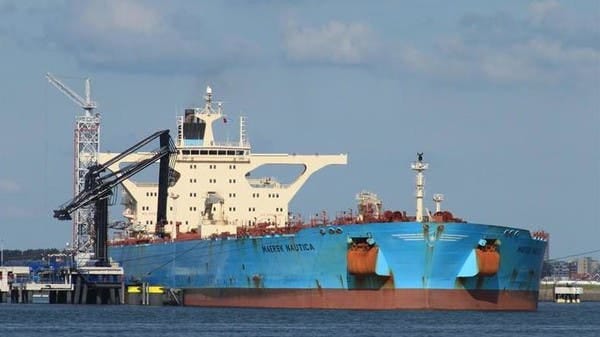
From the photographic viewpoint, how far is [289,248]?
81500 millimetres

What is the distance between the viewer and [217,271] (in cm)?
8844

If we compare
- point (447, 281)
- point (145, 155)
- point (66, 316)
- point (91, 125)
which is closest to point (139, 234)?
point (145, 155)

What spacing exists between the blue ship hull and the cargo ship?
44 millimetres

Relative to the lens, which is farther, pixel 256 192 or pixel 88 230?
pixel 88 230

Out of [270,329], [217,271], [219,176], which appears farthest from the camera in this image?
[219,176]

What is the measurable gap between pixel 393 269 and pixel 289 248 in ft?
21.9

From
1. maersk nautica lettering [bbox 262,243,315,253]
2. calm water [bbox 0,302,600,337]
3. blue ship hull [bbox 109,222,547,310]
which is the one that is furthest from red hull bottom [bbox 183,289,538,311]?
maersk nautica lettering [bbox 262,243,315,253]

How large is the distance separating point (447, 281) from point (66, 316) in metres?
16.8

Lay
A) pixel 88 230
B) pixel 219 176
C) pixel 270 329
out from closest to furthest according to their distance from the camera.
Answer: pixel 270 329, pixel 219 176, pixel 88 230

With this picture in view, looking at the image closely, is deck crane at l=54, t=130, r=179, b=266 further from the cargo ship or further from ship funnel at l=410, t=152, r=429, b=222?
ship funnel at l=410, t=152, r=429, b=222

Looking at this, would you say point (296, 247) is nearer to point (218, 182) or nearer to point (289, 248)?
point (289, 248)

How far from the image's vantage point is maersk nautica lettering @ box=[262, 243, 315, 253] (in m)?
80.2

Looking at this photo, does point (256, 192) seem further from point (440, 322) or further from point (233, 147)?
point (440, 322)

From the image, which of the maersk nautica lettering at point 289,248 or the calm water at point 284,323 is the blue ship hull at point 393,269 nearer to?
the maersk nautica lettering at point 289,248
